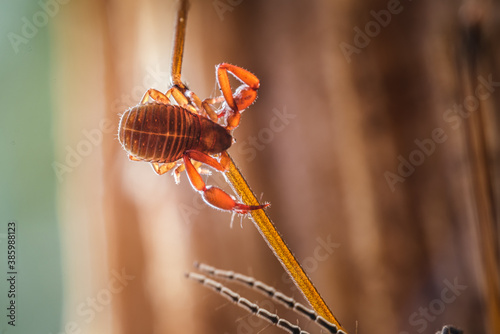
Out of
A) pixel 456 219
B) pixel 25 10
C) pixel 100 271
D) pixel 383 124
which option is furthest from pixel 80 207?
pixel 456 219

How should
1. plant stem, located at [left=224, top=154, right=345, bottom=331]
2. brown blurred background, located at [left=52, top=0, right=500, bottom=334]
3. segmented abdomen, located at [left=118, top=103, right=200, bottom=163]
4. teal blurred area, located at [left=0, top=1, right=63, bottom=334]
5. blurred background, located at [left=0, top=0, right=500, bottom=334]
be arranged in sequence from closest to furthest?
plant stem, located at [left=224, top=154, right=345, bottom=331], segmented abdomen, located at [left=118, top=103, right=200, bottom=163], teal blurred area, located at [left=0, top=1, right=63, bottom=334], blurred background, located at [left=0, top=0, right=500, bottom=334], brown blurred background, located at [left=52, top=0, right=500, bottom=334]

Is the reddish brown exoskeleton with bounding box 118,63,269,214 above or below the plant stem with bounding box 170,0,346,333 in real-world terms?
above

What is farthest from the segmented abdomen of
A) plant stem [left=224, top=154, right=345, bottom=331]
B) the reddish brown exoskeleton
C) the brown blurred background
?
the brown blurred background

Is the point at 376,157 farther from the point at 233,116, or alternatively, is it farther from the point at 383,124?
the point at 233,116

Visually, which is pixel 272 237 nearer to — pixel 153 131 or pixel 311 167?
pixel 153 131

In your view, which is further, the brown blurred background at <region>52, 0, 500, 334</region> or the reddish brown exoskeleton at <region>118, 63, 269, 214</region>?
the brown blurred background at <region>52, 0, 500, 334</region>

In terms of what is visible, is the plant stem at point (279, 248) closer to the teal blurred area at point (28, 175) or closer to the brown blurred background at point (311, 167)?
the brown blurred background at point (311, 167)

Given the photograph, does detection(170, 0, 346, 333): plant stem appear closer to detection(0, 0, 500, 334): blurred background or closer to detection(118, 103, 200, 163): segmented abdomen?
detection(118, 103, 200, 163): segmented abdomen
